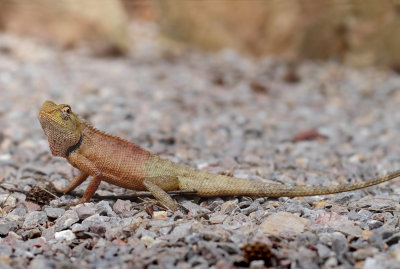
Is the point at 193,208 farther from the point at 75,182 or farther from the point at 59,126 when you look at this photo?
the point at 59,126

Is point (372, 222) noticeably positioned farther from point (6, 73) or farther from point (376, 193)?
point (6, 73)

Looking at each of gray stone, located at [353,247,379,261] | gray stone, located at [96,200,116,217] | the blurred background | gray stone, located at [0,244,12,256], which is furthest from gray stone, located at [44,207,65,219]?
the blurred background

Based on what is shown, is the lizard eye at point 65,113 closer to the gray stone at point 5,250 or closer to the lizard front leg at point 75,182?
the lizard front leg at point 75,182

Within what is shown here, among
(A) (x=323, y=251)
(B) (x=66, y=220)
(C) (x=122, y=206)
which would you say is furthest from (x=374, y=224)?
(B) (x=66, y=220)

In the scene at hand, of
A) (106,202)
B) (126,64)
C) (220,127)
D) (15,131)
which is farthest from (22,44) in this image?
(106,202)

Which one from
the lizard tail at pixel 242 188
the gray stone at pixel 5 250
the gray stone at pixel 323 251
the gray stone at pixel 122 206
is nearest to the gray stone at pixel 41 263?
the gray stone at pixel 5 250

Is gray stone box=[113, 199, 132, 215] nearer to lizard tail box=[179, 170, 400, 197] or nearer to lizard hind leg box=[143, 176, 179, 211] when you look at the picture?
lizard hind leg box=[143, 176, 179, 211]

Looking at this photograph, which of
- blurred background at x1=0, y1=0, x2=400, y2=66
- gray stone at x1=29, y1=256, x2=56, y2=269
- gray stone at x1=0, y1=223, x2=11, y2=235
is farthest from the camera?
blurred background at x1=0, y1=0, x2=400, y2=66
